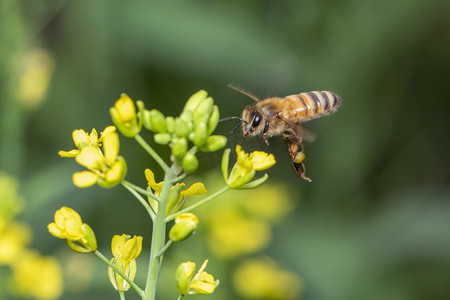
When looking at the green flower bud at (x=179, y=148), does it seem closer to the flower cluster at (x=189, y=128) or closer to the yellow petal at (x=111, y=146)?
the flower cluster at (x=189, y=128)

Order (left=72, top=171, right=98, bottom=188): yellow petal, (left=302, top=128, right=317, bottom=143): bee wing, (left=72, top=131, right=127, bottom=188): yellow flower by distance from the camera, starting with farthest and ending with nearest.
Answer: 1. (left=302, top=128, right=317, bottom=143): bee wing
2. (left=72, top=131, right=127, bottom=188): yellow flower
3. (left=72, top=171, right=98, bottom=188): yellow petal

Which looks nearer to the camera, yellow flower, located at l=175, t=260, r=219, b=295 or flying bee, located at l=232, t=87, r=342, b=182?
yellow flower, located at l=175, t=260, r=219, b=295

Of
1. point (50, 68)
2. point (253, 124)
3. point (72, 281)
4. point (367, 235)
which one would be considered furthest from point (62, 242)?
point (253, 124)

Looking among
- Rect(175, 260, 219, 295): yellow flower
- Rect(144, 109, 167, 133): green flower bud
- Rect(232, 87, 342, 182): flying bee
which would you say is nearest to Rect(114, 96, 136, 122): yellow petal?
Rect(144, 109, 167, 133): green flower bud

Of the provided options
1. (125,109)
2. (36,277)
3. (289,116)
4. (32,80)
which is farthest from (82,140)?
(32,80)

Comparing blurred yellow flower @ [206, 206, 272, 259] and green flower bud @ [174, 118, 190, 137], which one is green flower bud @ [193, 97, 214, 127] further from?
blurred yellow flower @ [206, 206, 272, 259]

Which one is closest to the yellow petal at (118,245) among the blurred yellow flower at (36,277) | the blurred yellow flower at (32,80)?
the blurred yellow flower at (36,277)

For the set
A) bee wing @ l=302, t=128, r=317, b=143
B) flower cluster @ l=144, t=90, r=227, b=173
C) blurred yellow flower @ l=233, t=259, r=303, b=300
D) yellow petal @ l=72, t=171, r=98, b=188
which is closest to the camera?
yellow petal @ l=72, t=171, r=98, b=188

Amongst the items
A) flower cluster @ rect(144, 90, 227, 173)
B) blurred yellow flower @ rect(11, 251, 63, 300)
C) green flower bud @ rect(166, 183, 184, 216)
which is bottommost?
blurred yellow flower @ rect(11, 251, 63, 300)
